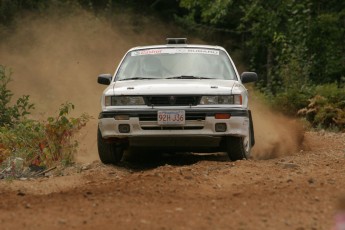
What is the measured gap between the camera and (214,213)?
7500 mm

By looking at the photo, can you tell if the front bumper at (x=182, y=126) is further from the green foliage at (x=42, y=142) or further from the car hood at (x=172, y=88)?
the green foliage at (x=42, y=142)

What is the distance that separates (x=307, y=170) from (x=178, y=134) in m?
1.65

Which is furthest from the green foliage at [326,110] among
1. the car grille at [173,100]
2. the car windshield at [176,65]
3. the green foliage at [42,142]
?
the car grille at [173,100]

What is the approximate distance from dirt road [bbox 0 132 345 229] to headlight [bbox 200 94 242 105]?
78 centimetres

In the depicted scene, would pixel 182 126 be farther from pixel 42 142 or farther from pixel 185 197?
pixel 42 142

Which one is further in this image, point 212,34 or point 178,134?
point 212,34

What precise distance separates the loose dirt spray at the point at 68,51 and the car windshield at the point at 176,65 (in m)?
6.91

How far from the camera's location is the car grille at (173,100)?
1121 cm

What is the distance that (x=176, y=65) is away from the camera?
41.1 ft

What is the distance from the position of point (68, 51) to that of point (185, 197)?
24629 millimetres

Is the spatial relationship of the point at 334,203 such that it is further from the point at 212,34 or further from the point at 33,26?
the point at 212,34

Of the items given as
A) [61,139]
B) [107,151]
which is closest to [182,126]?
[107,151]

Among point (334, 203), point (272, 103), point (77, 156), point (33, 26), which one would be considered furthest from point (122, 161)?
point (33, 26)

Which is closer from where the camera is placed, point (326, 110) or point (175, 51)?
point (175, 51)
